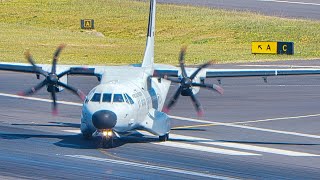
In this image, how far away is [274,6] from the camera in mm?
103062

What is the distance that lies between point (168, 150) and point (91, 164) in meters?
4.01

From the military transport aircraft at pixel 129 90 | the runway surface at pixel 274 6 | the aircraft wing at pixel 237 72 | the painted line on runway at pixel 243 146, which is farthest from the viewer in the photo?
the runway surface at pixel 274 6

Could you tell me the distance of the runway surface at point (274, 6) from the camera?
96812 millimetres

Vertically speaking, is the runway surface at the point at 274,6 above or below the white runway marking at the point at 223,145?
above

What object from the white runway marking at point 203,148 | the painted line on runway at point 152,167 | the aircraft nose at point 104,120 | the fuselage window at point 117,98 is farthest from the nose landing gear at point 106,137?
the white runway marking at point 203,148

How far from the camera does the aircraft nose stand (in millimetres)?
29375

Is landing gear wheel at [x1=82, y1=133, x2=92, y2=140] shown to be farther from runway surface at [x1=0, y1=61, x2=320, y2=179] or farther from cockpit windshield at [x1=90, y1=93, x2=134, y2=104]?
cockpit windshield at [x1=90, y1=93, x2=134, y2=104]

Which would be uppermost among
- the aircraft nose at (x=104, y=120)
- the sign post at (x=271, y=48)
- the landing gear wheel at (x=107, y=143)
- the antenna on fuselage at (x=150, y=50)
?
the antenna on fuselage at (x=150, y=50)

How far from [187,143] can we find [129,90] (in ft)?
11.0

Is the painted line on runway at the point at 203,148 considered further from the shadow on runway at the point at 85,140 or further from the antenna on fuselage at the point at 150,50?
the antenna on fuselage at the point at 150,50

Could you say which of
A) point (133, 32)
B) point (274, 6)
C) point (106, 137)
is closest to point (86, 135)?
point (106, 137)

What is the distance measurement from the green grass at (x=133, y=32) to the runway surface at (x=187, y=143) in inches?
858

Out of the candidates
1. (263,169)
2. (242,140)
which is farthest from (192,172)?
(242,140)

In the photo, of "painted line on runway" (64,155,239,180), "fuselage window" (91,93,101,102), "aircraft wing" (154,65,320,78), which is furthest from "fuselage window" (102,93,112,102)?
"aircraft wing" (154,65,320,78)
